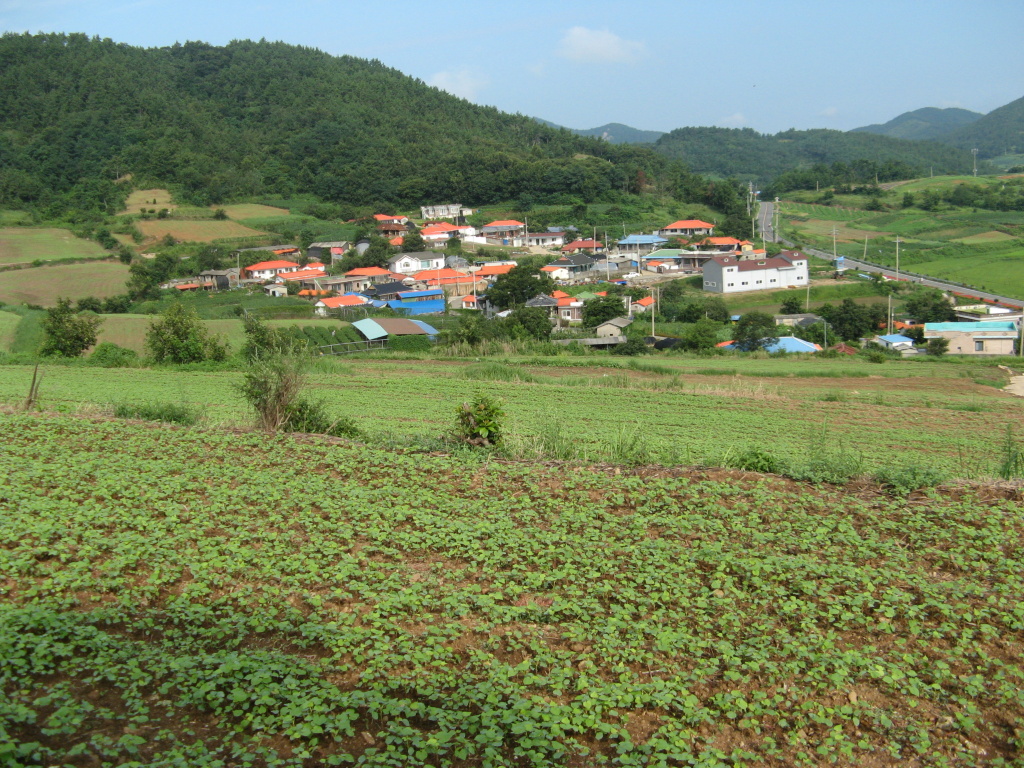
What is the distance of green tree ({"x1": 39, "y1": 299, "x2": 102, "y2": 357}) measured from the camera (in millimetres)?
25406

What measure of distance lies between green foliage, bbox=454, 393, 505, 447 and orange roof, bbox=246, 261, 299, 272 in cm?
4555

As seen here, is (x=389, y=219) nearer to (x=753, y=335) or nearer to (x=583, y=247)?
(x=583, y=247)

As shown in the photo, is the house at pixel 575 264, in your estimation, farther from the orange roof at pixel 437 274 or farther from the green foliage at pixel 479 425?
the green foliage at pixel 479 425

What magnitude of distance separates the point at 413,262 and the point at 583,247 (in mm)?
14727

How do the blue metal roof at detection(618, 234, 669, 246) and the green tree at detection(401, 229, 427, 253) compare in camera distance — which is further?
the blue metal roof at detection(618, 234, 669, 246)

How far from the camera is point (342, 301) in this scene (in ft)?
144

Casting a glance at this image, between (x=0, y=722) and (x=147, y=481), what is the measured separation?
446 centimetres

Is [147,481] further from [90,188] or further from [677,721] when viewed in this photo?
[90,188]

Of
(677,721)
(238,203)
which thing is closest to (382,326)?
(677,721)

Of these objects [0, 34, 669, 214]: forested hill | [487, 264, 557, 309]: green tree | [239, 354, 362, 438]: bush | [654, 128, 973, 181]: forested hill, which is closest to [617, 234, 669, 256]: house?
[0, 34, 669, 214]: forested hill

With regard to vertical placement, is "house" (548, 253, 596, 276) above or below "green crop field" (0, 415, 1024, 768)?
above

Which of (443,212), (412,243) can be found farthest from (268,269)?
(443,212)

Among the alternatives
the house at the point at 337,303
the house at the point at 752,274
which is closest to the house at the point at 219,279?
the house at the point at 337,303

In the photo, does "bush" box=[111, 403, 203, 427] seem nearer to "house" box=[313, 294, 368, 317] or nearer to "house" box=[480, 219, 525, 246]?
"house" box=[313, 294, 368, 317]
